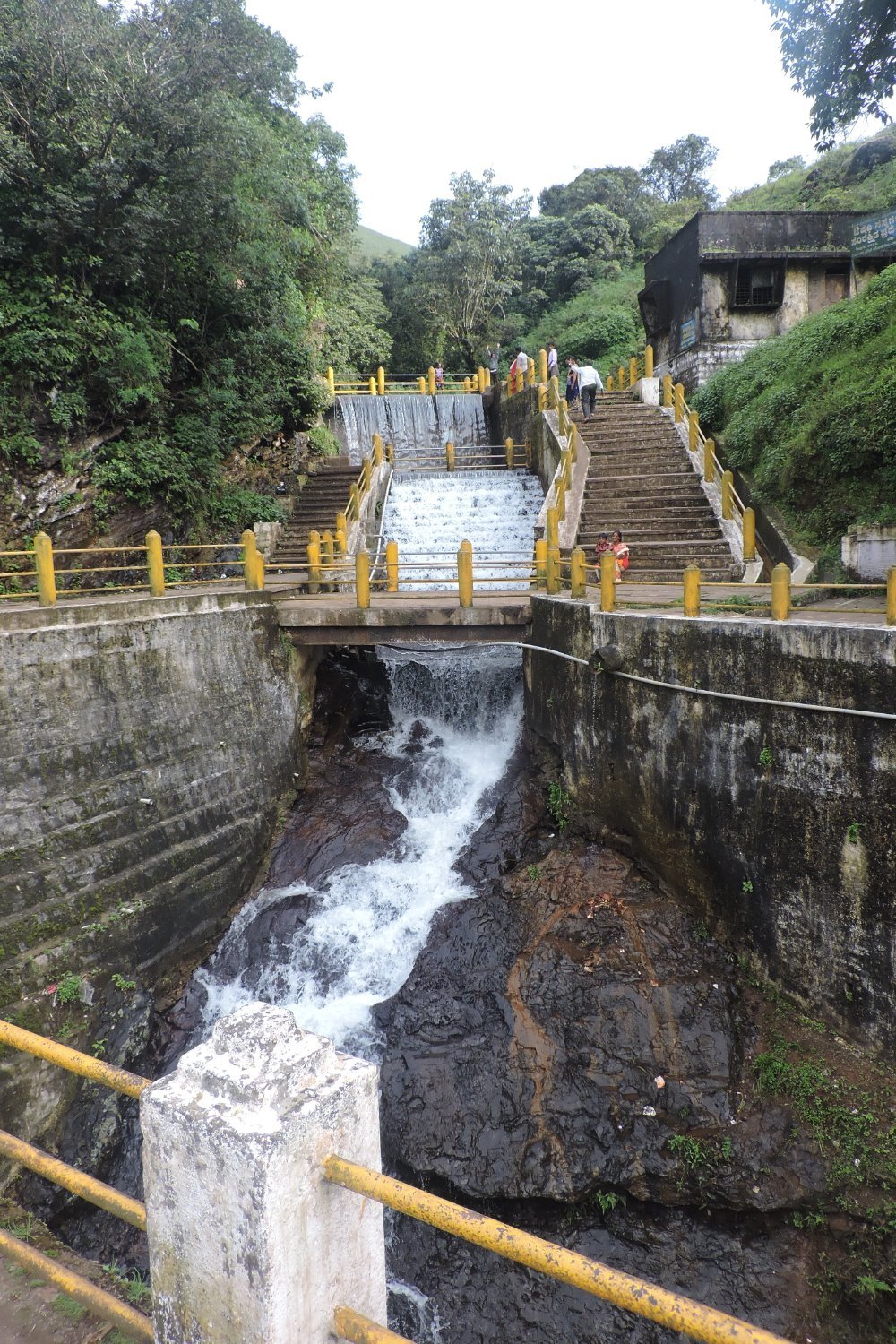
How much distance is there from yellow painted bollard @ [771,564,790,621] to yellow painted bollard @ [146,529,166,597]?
7.09 meters

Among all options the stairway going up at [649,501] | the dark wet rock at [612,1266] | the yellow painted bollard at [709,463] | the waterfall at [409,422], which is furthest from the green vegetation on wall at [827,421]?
the waterfall at [409,422]

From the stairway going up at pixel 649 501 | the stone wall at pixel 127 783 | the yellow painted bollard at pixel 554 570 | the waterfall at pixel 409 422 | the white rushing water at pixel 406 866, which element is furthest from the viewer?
the waterfall at pixel 409 422

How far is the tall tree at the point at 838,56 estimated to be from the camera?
857 cm

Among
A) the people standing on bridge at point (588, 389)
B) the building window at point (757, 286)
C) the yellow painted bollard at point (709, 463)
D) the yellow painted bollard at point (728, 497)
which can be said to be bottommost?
the yellow painted bollard at point (728, 497)

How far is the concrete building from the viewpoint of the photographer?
19.1m

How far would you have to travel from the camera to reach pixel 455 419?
→ 2486 centimetres

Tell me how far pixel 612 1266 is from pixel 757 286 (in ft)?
68.3

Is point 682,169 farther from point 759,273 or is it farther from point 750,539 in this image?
point 750,539

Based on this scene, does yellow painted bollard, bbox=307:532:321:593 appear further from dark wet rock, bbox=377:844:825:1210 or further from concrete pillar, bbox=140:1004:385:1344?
concrete pillar, bbox=140:1004:385:1344

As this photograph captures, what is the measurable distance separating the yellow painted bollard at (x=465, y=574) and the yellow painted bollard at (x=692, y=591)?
3.98 meters

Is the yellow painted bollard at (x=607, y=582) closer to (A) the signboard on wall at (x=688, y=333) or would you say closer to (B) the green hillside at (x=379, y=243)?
(A) the signboard on wall at (x=688, y=333)

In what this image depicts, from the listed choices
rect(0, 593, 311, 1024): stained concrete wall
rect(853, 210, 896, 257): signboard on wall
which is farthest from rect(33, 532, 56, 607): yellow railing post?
rect(853, 210, 896, 257): signboard on wall

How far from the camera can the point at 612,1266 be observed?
6.10 metres

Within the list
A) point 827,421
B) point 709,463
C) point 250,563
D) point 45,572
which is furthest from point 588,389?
point 45,572
